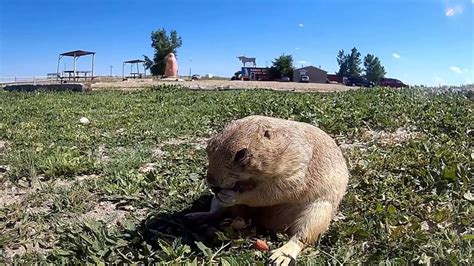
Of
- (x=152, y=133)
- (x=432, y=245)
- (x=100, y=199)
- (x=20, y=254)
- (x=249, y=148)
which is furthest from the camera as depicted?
(x=152, y=133)

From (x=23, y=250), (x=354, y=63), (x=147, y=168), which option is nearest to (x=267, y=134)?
(x=23, y=250)

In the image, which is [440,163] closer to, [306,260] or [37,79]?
[306,260]

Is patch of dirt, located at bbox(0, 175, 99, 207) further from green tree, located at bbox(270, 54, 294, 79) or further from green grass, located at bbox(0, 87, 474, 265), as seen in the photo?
green tree, located at bbox(270, 54, 294, 79)

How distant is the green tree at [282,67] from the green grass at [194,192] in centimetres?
3724

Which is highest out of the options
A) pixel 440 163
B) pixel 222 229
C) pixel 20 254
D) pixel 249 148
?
pixel 249 148

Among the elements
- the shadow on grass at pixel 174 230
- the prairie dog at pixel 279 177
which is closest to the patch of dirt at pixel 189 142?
the shadow on grass at pixel 174 230

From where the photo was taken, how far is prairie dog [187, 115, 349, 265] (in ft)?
7.02

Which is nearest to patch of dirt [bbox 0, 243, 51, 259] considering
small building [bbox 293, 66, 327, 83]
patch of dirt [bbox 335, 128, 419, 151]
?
patch of dirt [bbox 335, 128, 419, 151]

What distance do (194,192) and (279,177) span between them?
3.90 feet

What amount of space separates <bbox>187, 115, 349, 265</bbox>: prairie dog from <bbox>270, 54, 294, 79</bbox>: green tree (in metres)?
40.4

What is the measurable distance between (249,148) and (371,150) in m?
2.44

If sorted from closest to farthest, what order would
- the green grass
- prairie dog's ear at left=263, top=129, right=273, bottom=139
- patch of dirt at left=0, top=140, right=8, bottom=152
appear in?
prairie dog's ear at left=263, top=129, right=273, bottom=139
the green grass
patch of dirt at left=0, top=140, right=8, bottom=152

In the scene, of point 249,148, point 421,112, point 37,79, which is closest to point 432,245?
point 249,148

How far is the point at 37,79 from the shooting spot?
3716 cm
